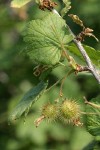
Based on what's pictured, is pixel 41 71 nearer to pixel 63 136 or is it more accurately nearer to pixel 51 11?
pixel 51 11

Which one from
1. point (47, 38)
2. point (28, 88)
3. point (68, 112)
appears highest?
point (47, 38)

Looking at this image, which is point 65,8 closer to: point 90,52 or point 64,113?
point 90,52

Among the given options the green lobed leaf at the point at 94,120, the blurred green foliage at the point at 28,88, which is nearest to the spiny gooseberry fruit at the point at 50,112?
the green lobed leaf at the point at 94,120

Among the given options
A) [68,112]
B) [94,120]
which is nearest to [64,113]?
[68,112]

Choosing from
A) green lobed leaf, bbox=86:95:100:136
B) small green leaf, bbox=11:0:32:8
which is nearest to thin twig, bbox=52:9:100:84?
green lobed leaf, bbox=86:95:100:136

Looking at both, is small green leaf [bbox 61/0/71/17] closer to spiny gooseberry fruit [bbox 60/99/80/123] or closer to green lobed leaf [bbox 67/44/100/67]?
green lobed leaf [bbox 67/44/100/67]

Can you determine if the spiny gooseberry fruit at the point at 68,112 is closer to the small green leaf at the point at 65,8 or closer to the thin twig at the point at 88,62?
the thin twig at the point at 88,62
